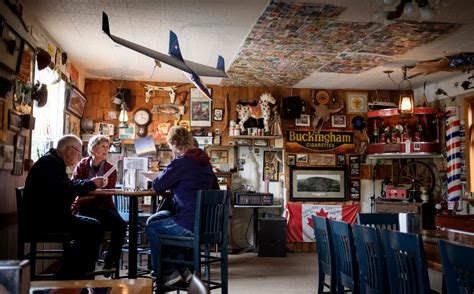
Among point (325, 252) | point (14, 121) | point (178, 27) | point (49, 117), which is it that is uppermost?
point (178, 27)

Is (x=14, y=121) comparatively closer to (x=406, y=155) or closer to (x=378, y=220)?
(x=378, y=220)

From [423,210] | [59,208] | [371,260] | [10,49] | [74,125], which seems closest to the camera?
[371,260]

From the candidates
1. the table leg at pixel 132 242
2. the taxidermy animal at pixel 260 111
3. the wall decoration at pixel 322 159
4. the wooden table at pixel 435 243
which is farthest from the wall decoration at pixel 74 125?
the wooden table at pixel 435 243

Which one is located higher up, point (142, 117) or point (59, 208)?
point (142, 117)

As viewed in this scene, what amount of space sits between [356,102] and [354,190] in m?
1.61

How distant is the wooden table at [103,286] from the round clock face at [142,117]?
6795 mm

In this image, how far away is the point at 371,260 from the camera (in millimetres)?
2992

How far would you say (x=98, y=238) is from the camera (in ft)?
13.2

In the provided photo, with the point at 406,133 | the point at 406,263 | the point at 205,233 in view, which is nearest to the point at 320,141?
the point at 406,133

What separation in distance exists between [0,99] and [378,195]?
21.5 ft

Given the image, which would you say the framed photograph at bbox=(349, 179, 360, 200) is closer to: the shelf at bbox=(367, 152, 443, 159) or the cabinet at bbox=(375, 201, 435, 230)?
the shelf at bbox=(367, 152, 443, 159)

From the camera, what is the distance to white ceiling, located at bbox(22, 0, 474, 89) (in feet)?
15.1

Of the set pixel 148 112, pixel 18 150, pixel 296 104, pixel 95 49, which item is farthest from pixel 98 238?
pixel 296 104

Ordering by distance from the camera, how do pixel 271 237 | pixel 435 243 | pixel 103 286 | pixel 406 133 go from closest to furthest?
pixel 103 286
pixel 435 243
pixel 271 237
pixel 406 133
